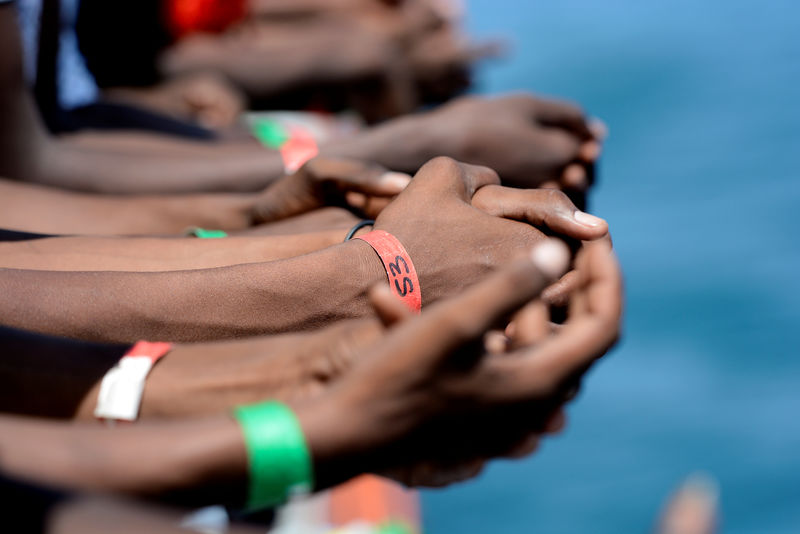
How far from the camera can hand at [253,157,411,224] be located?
2.49ft

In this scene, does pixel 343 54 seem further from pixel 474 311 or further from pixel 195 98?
pixel 474 311

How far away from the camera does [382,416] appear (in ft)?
1.39

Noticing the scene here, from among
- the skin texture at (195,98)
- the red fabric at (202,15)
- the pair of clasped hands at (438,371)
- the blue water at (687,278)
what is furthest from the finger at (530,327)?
the red fabric at (202,15)

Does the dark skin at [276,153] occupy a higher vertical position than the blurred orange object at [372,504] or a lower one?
higher

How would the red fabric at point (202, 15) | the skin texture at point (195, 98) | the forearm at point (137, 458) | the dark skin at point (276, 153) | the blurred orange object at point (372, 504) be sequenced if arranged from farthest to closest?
the red fabric at point (202, 15) → the skin texture at point (195, 98) → the blurred orange object at point (372, 504) → the dark skin at point (276, 153) → the forearm at point (137, 458)

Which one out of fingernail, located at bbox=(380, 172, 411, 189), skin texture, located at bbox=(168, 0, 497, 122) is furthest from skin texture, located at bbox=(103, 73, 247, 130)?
fingernail, located at bbox=(380, 172, 411, 189)

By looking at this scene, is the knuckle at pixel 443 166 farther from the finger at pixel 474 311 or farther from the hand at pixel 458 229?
the finger at pixel 474 311

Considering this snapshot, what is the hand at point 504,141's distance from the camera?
0.95 metres

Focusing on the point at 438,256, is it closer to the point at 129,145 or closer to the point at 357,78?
the point at 129,145

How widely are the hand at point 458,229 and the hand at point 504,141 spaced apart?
10.9 inches

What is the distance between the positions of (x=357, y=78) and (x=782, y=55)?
110 centimetres

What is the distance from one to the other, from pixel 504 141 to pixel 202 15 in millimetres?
1272

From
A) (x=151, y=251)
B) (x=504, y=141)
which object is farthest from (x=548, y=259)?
(x=504, y=141)

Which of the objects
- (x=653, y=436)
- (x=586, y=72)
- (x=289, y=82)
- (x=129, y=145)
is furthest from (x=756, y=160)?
(x=129, y=145)
